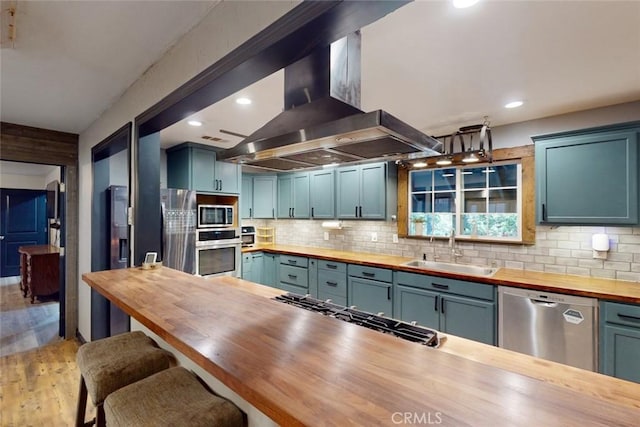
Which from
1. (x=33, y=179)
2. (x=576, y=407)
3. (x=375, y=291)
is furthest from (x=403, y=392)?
(x=33, y=179)

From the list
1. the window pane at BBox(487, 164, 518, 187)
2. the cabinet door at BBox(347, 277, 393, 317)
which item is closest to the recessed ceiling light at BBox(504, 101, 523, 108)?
the window pane at BBox(487, 164, 518, 187)

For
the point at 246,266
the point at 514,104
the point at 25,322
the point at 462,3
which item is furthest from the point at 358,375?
the point at 25,322

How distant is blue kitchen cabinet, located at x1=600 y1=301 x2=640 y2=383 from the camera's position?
82.2 inches

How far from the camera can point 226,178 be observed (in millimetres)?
4234

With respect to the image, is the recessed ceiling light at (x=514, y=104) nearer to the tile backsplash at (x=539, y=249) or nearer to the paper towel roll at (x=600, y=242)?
the tile backsplash at (x=539, y=249)

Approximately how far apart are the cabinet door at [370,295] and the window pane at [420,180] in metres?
1.33

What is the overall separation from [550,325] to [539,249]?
0.85m

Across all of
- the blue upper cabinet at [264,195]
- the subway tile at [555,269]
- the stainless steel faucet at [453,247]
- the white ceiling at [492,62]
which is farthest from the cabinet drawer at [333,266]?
the subway tile at [555,269]

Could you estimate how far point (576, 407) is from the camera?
657 mm

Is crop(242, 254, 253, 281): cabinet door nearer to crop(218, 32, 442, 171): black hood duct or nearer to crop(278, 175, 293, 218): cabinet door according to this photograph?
crop(278, 175, 293, 218): cabinet door

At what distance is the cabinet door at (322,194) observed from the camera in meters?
4.32

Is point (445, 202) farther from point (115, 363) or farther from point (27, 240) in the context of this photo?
point (27, 240)

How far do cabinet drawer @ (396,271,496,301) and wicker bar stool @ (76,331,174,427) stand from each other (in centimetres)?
240

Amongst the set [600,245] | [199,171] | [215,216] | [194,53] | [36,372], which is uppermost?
[194,53]
